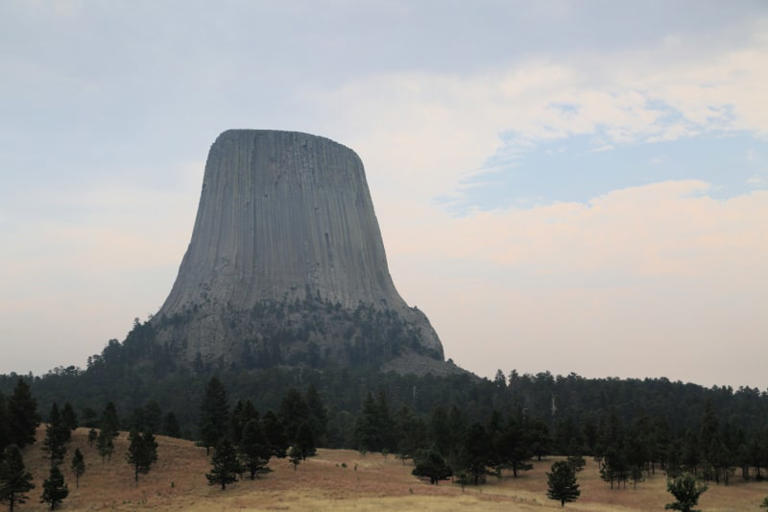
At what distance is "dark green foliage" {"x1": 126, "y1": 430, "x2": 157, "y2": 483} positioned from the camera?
238 ft

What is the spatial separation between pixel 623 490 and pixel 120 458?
177ft

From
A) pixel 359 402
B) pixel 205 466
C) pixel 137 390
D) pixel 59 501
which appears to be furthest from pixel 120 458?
pixel 137 390

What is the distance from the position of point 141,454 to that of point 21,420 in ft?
60.1

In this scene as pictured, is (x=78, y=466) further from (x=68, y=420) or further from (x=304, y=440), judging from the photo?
(x=304, y=440)

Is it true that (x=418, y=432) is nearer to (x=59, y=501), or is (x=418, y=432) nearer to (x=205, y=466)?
(x=205, y=466)

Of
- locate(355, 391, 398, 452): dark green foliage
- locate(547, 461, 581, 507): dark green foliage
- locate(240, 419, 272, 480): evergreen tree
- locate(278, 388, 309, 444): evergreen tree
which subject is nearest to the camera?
locate(547, 461, 581, 507): dark green foliage

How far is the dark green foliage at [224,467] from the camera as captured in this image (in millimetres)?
68438

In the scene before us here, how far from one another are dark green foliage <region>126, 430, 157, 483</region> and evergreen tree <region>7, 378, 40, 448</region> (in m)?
13.2

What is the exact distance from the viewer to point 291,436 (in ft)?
302

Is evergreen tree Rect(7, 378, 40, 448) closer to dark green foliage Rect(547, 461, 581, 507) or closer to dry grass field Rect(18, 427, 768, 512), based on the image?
dry grass field Rect(18, 427, 768, 512)

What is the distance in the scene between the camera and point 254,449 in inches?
→ 2899

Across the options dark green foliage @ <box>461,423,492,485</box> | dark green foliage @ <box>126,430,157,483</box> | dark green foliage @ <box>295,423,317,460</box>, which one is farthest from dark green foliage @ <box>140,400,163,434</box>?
dark green foliage @ <box>461,423,492,485</box>

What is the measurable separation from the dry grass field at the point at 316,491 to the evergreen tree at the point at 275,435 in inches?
58.8

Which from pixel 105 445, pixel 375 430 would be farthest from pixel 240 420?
pixel 375 430
